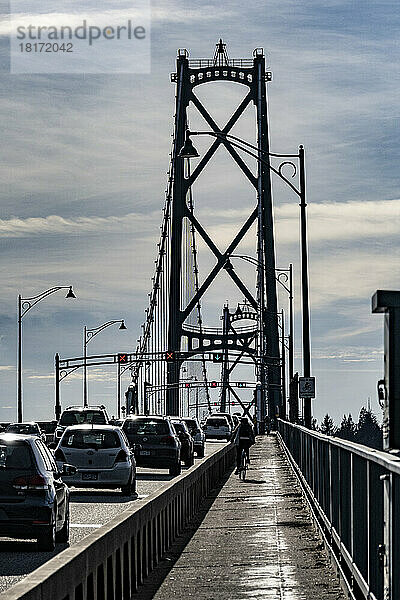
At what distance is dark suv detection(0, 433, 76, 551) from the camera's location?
648 inches

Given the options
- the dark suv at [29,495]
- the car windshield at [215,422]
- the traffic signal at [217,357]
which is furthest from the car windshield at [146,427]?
the traffic signal at [217,357]

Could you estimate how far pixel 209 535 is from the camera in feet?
58.9

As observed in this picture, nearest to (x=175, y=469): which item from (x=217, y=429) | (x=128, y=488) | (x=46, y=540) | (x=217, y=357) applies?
(x=128, y=488)

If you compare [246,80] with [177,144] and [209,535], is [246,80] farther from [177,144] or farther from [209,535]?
[209,535]

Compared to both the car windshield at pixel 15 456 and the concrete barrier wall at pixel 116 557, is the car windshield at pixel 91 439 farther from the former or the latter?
the car windshield at pixel 15 456

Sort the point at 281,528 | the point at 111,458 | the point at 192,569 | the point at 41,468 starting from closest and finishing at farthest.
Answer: the point at 192,569 → the point at 41,468 → the point at 281,528 → the point at 111,458

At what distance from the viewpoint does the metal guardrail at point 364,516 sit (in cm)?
824

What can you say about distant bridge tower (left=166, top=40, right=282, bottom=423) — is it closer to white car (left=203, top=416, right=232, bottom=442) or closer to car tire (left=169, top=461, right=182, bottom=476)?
white car (left=203, top=416, right=232, bottom=442)

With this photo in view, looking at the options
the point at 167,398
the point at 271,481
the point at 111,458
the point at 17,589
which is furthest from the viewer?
the point at 167,398

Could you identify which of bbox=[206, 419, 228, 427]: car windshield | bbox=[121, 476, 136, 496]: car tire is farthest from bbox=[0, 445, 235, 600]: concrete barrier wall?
bbox=[206, 419, 228, 427]: car windshield

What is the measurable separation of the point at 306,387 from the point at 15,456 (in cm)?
2249

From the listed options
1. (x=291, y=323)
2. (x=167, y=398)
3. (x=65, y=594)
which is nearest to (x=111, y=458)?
(x=65, y=594)

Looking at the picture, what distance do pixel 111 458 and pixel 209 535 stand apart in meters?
9.41

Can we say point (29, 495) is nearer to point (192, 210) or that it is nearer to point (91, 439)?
point (91, 439)
